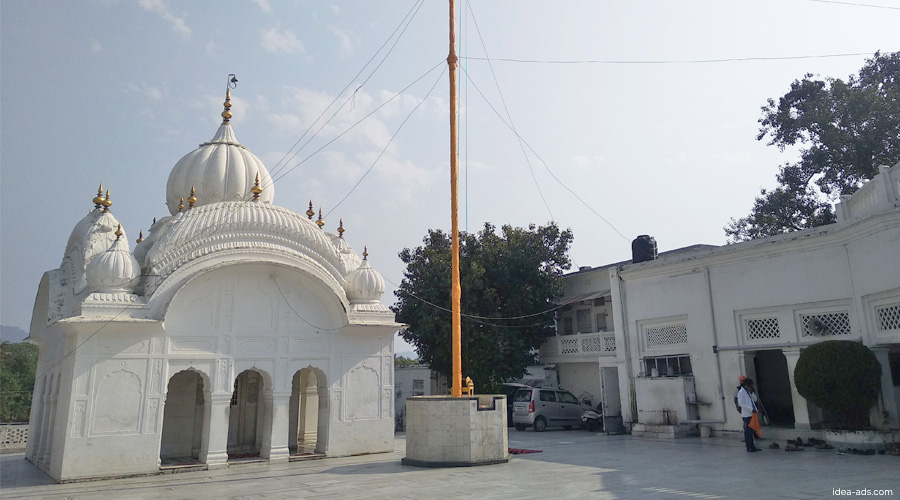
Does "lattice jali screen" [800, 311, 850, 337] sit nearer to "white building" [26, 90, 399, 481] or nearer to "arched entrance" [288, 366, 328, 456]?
"white building" [26, 90, 399, 481]

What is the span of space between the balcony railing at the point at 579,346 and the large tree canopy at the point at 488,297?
0.61 metres

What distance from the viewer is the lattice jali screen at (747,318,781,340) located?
14.5m

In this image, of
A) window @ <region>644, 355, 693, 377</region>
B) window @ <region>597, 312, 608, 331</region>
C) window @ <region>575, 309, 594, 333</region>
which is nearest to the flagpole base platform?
window @ <region>644, 355, 693, 377</region>

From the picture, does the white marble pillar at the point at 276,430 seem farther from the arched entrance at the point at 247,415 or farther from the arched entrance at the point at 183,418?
the arched entrance at the point at 247,415

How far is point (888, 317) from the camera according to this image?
12148 mm

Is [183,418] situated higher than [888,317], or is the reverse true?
[888,317]

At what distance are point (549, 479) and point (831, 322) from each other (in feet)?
26.5

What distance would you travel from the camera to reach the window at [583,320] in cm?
2620

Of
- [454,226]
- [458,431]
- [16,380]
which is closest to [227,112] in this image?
[454,226]

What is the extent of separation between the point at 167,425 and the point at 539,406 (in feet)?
39.1

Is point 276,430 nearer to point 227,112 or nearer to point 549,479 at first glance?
point 549,479

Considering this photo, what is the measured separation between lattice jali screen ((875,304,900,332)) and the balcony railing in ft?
32.6

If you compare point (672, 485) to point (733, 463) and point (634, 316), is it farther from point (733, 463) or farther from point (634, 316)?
point (634, 316)

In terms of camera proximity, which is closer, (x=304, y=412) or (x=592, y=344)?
(x=304, y=412)
